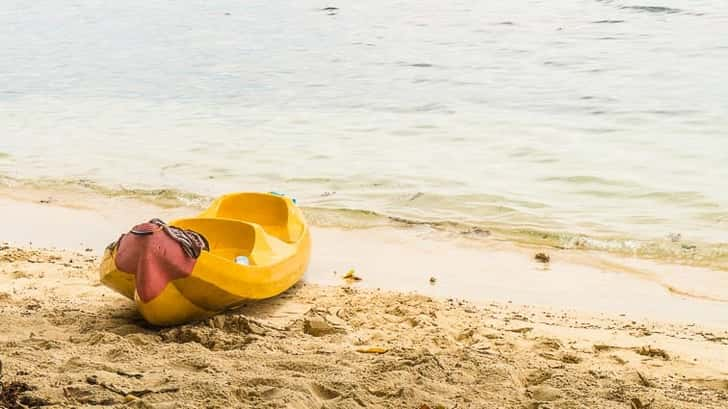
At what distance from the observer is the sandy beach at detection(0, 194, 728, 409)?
409 centimetres

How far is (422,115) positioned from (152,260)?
8.54m

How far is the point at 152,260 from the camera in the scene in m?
5.18

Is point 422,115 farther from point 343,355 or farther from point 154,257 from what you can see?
point 343,355

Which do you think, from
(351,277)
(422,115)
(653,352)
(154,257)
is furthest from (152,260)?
(422,115)

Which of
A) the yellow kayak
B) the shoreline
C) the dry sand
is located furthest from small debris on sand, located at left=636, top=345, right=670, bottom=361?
the yellow kayak

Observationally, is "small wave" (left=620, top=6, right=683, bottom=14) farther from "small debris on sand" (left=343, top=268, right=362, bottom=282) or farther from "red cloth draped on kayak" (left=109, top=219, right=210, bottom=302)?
"red cloth draped on kayak" (left=109, top=219, right=210, bottom=302)

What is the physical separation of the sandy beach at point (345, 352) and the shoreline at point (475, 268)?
0.09 meters

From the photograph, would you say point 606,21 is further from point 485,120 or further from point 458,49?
point 485,120

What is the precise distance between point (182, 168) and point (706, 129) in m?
6.68

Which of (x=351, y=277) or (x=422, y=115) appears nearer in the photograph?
(x=351, y=277)

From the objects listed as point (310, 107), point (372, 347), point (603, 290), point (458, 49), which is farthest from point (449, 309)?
point (458, 49)

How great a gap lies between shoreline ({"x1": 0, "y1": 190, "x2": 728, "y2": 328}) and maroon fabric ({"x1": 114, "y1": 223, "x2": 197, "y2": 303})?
184 centimetres

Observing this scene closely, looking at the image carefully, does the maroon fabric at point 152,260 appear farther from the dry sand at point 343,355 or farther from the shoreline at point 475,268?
the shoreline at point 475,268

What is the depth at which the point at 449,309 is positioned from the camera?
599cm
